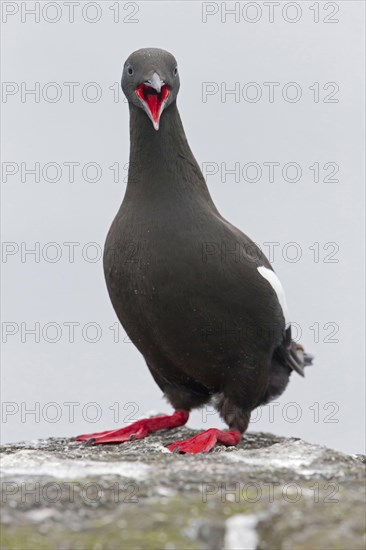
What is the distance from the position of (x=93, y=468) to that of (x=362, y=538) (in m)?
1.50

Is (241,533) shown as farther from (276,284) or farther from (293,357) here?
(293,357)

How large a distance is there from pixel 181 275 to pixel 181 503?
331 cm

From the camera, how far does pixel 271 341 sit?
8141mm

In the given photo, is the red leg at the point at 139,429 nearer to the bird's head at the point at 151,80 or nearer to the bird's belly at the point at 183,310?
the bird's belly at the point at 183,310

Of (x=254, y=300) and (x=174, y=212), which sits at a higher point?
(x=174, y=212)

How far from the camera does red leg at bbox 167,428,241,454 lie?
24.0 feet

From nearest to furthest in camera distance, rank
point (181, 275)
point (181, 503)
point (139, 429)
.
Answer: point (181, 503), point (181, 275), point (139, 429)

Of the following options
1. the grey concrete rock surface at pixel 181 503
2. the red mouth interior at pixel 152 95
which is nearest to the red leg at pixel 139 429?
the red mouth interior at pixel 152 95

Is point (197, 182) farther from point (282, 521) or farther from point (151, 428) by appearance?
point (282, 521)

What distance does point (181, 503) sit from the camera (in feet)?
14.1

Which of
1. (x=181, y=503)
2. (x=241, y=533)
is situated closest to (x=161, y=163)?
(x=181, y=503)

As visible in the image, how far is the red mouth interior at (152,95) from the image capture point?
7668 mm

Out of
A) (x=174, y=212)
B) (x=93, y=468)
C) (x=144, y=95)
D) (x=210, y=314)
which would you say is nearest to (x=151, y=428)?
(x=210, y=314)

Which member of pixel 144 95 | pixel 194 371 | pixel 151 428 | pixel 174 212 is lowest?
pixel 151 428
